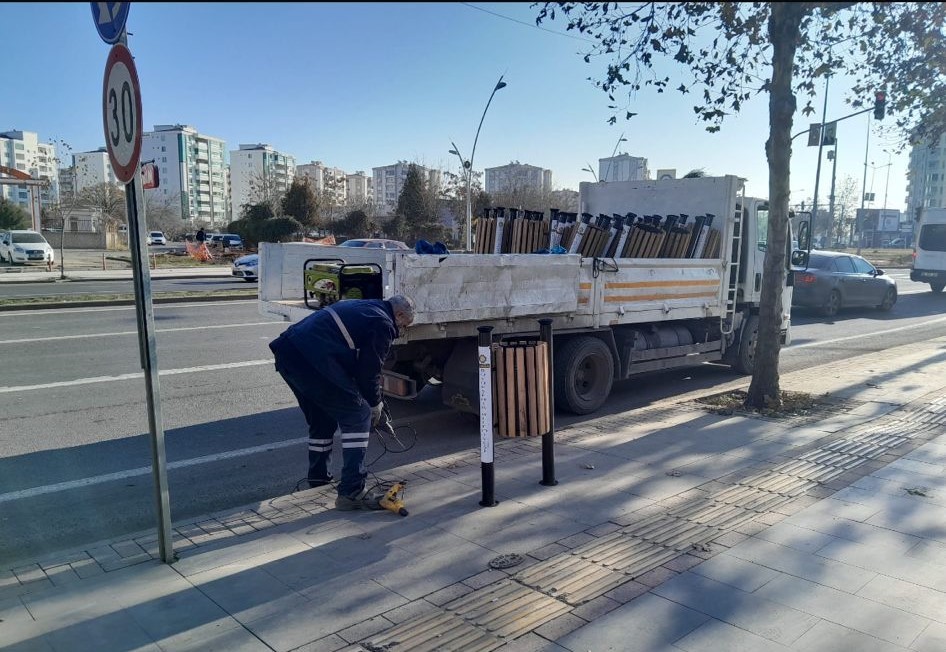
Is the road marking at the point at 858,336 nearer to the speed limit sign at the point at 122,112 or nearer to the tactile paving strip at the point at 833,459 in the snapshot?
the tactile paving strip at the point at 833,459

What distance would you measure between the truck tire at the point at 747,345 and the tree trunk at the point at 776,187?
2.09 m

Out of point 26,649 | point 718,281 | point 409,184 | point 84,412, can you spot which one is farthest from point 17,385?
point 409,184

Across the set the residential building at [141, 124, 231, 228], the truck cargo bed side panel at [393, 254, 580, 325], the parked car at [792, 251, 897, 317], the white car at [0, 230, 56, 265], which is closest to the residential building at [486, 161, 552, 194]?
the white car at [0, 230, 56, 265]

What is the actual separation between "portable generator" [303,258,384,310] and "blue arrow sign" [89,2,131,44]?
10.5 feet

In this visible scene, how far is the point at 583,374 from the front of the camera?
26.0 ft

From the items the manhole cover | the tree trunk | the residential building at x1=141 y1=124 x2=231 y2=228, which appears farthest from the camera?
the residential building at x1=141 y1=124 x2=231 y2=228

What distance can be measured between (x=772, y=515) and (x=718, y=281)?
5.18 meters

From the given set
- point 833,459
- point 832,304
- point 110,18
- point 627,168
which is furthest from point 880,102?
point 627,168

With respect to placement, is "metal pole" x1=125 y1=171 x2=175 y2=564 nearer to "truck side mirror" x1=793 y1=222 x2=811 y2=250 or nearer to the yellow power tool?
the yellow power tool

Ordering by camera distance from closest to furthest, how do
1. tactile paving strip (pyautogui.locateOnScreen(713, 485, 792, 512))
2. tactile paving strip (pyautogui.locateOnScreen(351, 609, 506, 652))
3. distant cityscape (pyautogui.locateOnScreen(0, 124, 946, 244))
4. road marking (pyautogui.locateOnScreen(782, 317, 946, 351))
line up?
tactile paving strip (pyautogui.locateOnScreen(351, 609, 506, 652)) → tactile paving strip (pyautogui.locateOnScreen(713, 485, 792, 512)) → road marking (pyautogui.locateOnScreen(782, 317, 946, 351)) → distant cityscape (pyautogui.locateOnScreen(0, 124, 946, 244))

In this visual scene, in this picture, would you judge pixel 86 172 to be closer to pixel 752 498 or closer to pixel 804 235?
pixel 804 235

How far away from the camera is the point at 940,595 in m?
3.55

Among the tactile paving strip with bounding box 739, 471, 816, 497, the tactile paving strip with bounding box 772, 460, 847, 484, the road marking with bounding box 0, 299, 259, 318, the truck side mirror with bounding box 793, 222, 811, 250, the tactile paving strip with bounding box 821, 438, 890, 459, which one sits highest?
the truck side mirror with bounding box 793, 222, 811, 250

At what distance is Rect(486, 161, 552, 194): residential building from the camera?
197 feet
